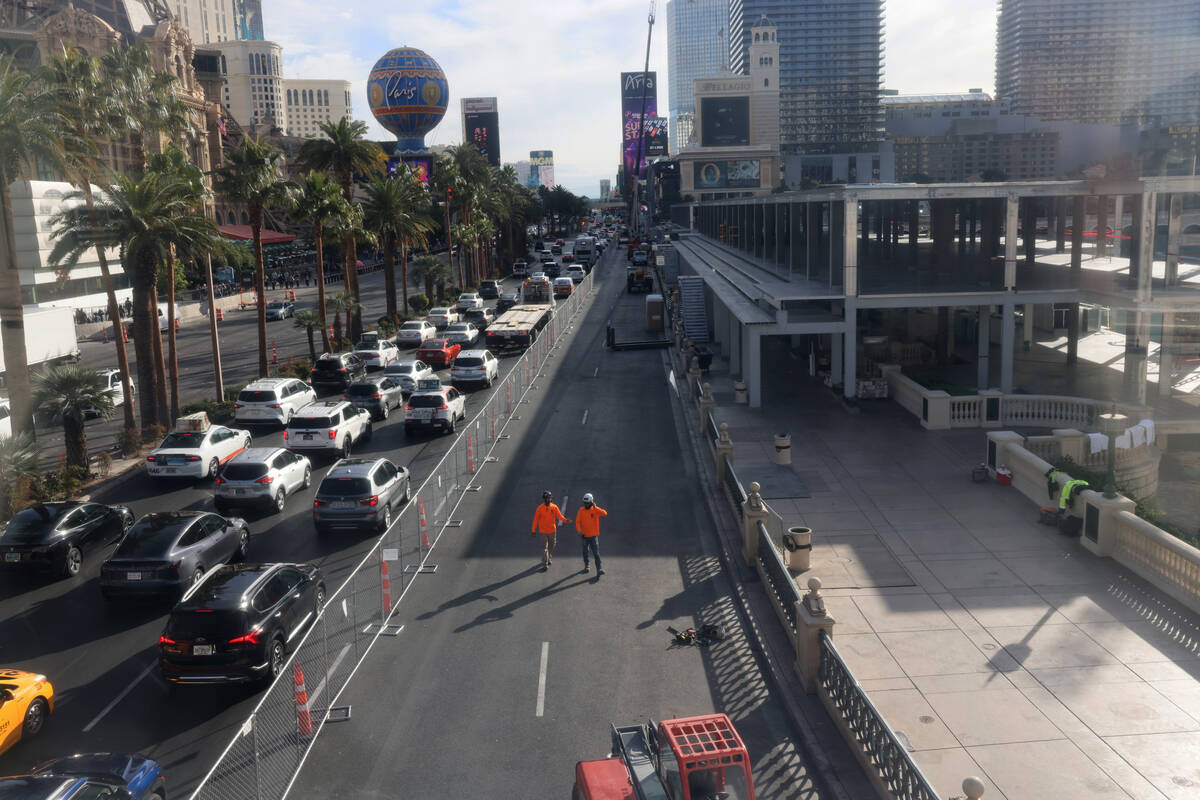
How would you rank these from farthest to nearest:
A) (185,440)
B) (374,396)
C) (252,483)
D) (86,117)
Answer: (374,396) → (86,117) → (185,440) → (252,483)

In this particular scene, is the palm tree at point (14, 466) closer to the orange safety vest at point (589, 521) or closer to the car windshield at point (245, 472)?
the car windshield at point (245, 472)

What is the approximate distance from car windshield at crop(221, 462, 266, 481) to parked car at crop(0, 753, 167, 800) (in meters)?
12.9

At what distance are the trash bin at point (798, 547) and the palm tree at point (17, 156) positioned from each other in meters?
21.9

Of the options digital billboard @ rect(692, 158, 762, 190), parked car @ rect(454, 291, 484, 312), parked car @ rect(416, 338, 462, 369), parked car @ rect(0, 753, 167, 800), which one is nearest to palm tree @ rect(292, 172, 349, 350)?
parked car @ rect(416, 338, 462, 369)

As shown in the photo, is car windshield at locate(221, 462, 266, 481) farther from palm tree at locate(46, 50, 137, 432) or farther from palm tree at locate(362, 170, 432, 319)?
palm tree at locate(362, 170, 432, 319)

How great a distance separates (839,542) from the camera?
2072 cm

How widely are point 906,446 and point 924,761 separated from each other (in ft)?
59.2

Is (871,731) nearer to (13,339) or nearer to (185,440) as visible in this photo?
(185,440)

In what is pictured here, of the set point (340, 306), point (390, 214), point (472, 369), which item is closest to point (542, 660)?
point (472, 369)

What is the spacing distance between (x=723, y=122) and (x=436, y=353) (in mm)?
161594

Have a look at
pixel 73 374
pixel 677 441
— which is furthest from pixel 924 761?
pixel 73 374

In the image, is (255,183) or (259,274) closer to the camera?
(255,183)

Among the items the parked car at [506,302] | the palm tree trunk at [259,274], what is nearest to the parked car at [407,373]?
the palm tree trunk at [259,274]

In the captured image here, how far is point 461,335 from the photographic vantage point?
52500 millimetres
